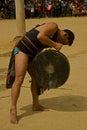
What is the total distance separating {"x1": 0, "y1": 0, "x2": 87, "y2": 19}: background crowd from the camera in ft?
86.3

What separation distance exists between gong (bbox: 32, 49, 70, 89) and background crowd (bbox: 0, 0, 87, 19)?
67.6 feet

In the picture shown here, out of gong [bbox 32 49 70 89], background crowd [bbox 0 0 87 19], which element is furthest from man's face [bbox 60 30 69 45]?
background crowd [bbox 0 0 87 19]

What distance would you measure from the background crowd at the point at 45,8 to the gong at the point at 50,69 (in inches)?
811

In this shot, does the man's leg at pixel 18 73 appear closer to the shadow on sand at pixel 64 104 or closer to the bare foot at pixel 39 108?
the shadow on sand at pixel 64 104

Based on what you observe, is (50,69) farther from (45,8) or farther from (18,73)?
(45,8)

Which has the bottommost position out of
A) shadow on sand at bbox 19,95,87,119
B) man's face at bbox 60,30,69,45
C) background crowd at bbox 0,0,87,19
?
background crowd at bbox 0,0,87,19

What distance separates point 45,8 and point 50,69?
70.5 feet

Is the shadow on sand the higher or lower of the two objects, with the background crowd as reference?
higher

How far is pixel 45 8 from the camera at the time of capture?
88.7ft

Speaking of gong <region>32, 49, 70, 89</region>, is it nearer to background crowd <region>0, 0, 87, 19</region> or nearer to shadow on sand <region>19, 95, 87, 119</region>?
shadow on sand <region>19, 95, 87, 119</region>

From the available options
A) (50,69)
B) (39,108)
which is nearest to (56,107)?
(39,108)

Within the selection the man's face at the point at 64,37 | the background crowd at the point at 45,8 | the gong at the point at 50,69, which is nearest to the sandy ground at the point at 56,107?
the gong at the point at 50,69

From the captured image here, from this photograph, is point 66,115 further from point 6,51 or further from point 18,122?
point 6,51

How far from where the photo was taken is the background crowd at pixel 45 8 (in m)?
26.3
